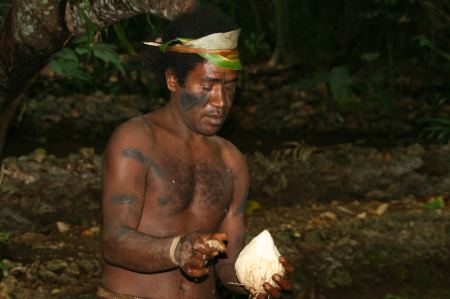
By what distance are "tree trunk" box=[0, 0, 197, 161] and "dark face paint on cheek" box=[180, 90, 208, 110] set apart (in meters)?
0.29

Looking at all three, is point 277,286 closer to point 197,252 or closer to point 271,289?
point 271,289

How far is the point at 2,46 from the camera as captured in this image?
3000mm

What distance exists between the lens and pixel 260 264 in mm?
2510

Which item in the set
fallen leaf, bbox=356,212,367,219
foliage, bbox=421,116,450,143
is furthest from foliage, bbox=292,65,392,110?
fallen leaf, bbox=356,212,367,219

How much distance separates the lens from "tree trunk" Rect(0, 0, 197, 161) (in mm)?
2768

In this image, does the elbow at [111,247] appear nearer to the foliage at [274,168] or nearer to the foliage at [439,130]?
the foliage at [274,168]

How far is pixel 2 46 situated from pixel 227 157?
960mm

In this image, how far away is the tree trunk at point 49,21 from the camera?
277 cm

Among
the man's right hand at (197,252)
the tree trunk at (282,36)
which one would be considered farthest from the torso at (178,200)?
the tree trunk at (282,36)

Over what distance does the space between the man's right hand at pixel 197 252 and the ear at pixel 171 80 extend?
71cm

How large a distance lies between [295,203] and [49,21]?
3.65 m

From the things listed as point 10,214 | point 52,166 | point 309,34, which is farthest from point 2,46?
point 309,34

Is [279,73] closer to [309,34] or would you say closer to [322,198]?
[309,34]

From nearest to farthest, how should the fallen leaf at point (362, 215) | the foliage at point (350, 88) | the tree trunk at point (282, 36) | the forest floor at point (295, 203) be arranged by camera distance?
the forest floor at point (295, 203), the fallen leaf at point (362, 215), the foliage at point (350, 88), the tree trunk at point (282, 36)
